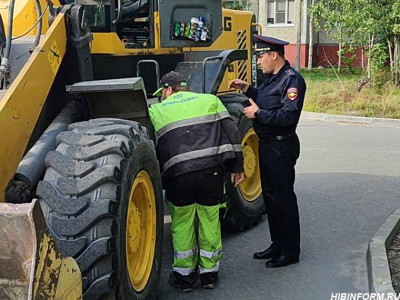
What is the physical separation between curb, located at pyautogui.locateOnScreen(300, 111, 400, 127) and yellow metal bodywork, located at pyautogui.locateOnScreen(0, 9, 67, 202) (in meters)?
11.1

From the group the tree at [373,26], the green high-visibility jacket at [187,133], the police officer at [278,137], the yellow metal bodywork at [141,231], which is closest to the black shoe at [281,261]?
the police officer at [278,137]

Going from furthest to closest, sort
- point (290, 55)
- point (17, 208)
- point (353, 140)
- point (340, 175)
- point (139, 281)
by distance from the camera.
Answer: point (290, 55)
point (353, 140)
point (340, 175)
point (139, 281)
point (17, 208)

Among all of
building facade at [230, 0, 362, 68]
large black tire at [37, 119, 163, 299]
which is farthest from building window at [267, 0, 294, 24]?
large black tire at [37, 119, 163, 299]

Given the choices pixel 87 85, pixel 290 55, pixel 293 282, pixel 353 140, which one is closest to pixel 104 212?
pixel 87 85

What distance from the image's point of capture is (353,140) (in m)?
12.2

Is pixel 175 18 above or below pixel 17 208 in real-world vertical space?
above

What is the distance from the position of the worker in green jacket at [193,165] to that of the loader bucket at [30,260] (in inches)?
70.1

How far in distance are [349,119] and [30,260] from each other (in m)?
12.8

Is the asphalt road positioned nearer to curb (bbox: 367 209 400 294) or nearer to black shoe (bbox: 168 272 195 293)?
black shoe (bbox: 168 272 195 293)

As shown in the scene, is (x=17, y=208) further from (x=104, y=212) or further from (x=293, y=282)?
(x=293, y=282)

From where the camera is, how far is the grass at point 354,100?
1538 cm

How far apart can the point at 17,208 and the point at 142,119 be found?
2088 millimetres

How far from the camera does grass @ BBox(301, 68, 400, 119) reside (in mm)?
15383

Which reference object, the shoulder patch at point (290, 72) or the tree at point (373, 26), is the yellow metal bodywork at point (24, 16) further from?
the tree at point (373, 26)
